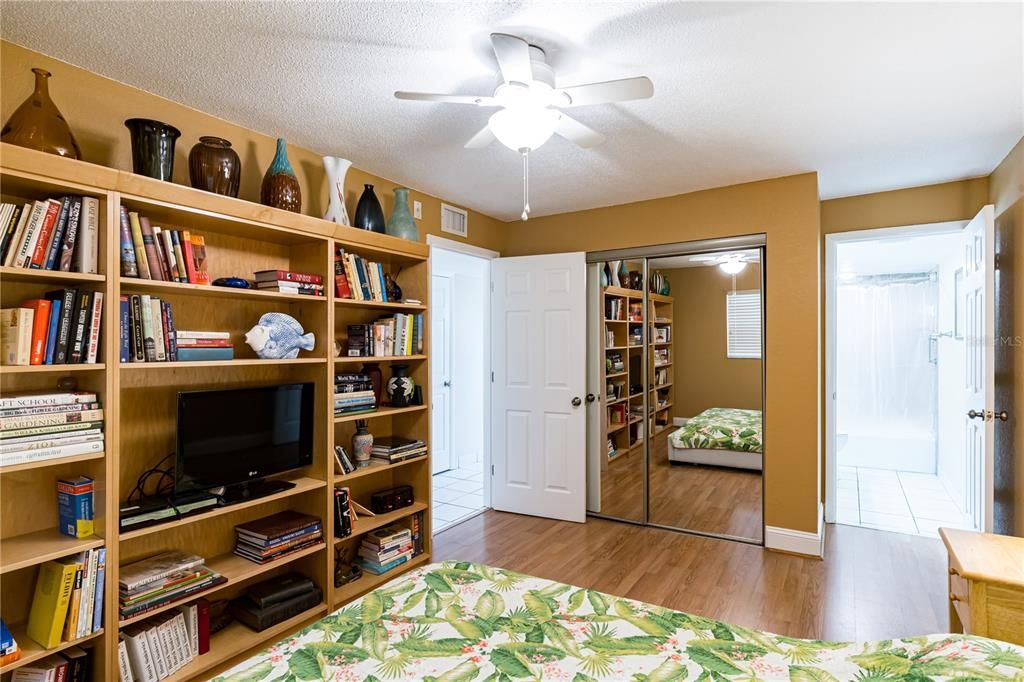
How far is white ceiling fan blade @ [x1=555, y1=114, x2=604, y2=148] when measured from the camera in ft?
6.82

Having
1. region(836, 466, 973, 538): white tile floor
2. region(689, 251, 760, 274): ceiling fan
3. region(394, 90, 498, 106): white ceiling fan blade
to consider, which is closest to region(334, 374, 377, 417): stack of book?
region(394, 90, 498, 106): white ceiling fan blade

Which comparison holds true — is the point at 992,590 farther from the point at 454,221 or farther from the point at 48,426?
the point at 454,221

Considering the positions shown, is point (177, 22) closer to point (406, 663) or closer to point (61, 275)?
point (61, 275)

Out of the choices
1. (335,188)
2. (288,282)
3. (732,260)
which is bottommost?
(288,282)

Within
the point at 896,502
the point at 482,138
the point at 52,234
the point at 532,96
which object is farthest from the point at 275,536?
the point at 896,502

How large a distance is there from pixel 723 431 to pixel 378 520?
2575 millimetres

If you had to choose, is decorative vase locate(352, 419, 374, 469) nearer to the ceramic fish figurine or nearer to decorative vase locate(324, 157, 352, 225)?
the ceramic fish figurine

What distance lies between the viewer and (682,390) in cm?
409

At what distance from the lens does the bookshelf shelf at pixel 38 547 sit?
1.67 m

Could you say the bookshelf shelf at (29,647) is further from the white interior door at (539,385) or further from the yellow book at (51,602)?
the white interior door at (539,385)

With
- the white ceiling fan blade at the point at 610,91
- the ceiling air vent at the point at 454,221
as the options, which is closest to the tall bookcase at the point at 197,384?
the ceiling air vent at the point at 454,221

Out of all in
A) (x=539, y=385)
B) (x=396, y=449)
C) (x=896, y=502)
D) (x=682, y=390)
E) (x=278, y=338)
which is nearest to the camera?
(x=278, y=338)

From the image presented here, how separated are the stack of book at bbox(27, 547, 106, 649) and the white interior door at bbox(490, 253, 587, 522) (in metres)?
3.01

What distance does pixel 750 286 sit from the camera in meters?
3.71
